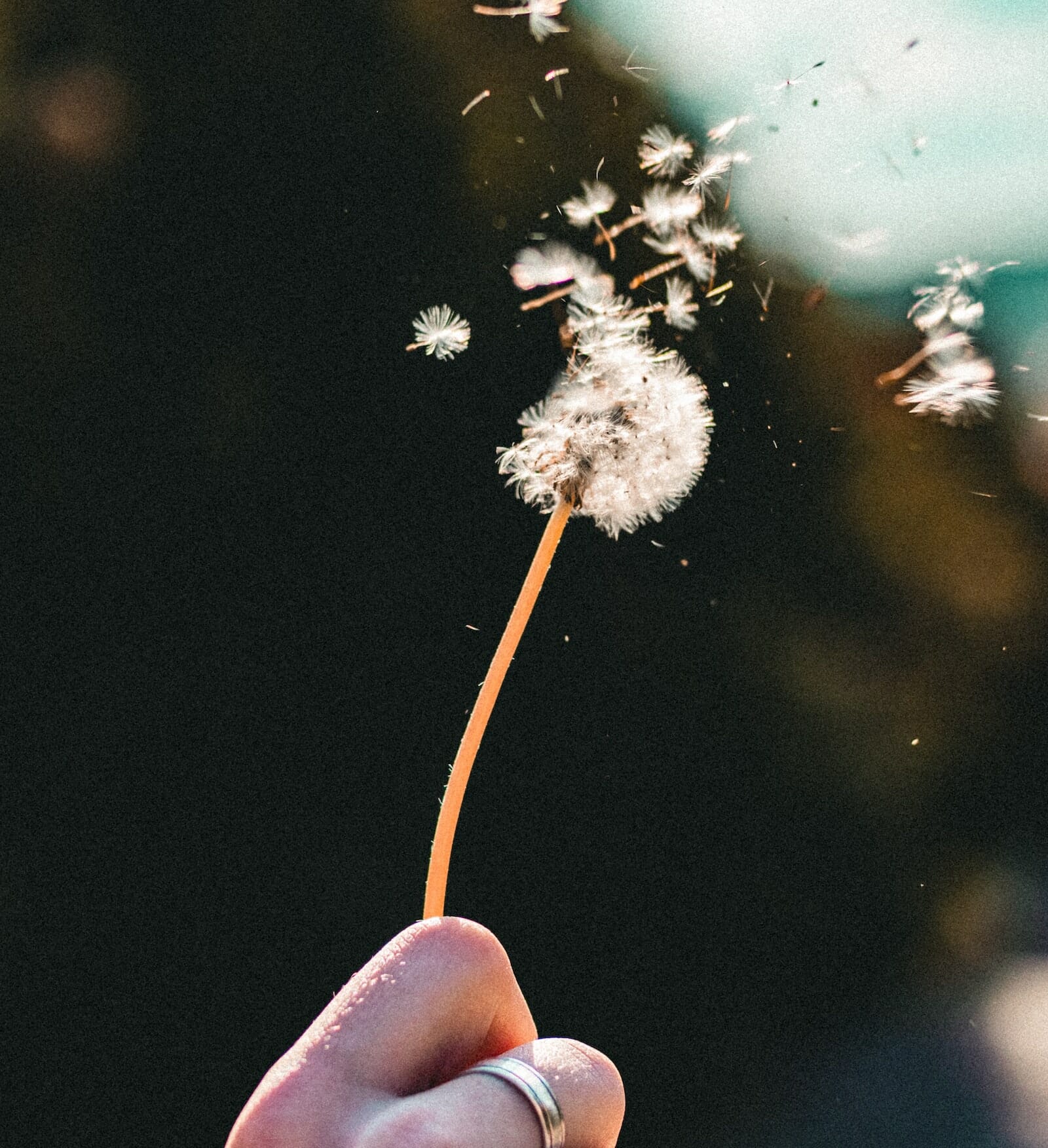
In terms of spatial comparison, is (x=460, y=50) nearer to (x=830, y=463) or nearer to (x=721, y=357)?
(x=721, y=357)

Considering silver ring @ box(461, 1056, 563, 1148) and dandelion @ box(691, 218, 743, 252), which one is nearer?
silver ring @ box(461, 1056, 563, 1148)

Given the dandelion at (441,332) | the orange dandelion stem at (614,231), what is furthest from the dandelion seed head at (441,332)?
the orange dandelion stem at (614,231)

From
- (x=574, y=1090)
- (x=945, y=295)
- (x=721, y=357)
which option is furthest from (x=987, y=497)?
(x=574, y=1090)

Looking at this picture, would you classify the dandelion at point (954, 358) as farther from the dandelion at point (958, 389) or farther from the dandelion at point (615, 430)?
the dandelion at point (615, 430)

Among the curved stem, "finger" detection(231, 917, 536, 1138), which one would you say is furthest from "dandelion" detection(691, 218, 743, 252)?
"finger" detection(231, 917, 536, 1138)

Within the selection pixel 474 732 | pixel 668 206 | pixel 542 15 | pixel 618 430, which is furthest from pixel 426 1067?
pixel 542 15

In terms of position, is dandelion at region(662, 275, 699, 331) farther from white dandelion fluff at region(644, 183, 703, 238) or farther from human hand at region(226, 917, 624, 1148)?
human hand at region(226, 917, 624, 1148)
